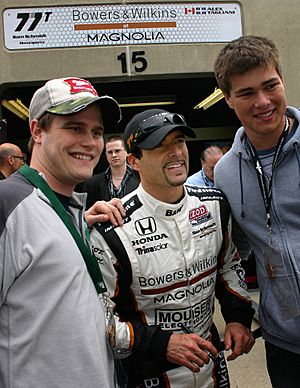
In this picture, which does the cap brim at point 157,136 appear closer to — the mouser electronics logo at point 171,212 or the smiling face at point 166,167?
the smiling face at point 166,167

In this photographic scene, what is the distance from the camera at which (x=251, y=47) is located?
6.24ft

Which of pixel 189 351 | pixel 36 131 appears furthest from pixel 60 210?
pixel 189 351

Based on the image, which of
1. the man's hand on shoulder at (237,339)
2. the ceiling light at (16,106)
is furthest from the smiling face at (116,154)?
the ceiling light at (16,106)

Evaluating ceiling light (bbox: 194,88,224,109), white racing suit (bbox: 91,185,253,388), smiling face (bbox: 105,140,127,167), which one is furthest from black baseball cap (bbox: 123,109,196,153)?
ceiling light (bbox: 194,88,224,109)

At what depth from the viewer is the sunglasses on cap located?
1969mm

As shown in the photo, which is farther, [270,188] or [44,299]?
[270,188]

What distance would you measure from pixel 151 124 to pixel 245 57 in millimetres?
501

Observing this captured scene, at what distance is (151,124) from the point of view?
6.50ft

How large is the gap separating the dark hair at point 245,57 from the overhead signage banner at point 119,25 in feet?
14.6

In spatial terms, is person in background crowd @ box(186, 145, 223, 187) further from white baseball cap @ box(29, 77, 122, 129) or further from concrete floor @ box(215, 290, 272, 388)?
white baseball cap @ box(29, 77, 122, 129)

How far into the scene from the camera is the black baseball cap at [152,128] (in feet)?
6.33

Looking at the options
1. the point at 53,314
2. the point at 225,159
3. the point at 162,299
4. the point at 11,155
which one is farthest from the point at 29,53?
the point at 53,314

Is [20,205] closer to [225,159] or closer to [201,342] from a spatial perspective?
[201,342]

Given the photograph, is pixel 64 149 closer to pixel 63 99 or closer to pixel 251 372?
pixel 63 99
